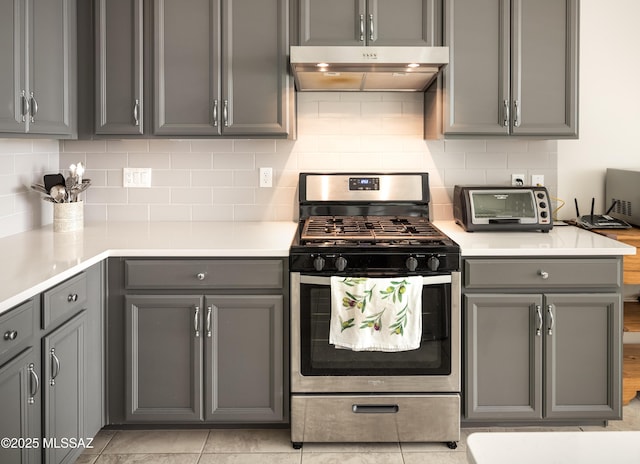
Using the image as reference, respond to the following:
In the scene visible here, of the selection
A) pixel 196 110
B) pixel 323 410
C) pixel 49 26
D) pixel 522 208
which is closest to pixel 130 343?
pixel 323 410

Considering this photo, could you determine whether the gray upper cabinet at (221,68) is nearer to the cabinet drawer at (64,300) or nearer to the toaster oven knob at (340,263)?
the toaster oven knob at (340,263)

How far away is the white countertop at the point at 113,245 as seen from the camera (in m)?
2.06

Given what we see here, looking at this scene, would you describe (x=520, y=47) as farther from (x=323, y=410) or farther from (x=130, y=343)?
(x=130, y=343)

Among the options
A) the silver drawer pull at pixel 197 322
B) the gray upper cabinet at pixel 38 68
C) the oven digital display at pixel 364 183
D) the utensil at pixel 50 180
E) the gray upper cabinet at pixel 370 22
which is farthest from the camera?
the oven digital display at pixel 364 183

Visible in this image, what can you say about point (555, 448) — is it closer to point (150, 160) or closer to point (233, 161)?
point (233, 161)

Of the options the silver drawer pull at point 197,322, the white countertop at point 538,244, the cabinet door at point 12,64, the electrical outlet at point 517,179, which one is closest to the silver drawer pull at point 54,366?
the silver drawer pull at point 197,322

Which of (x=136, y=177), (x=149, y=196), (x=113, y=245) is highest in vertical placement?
(x=136, y=177)

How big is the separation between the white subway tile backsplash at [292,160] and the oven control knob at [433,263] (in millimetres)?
869

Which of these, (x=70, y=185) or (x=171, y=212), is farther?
(x=171, y=212)

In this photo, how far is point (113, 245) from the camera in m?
2.68

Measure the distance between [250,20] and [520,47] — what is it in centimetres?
127

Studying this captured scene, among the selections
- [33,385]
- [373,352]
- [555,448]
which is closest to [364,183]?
[373,352]

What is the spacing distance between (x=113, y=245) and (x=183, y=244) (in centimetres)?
29

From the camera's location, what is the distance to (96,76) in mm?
2988
